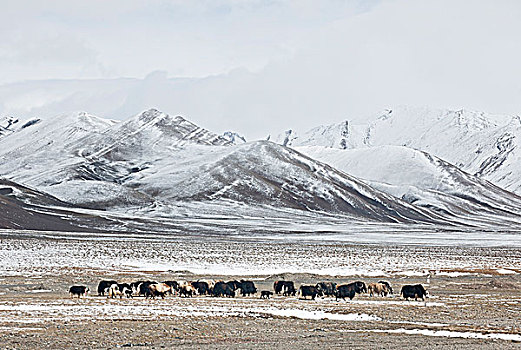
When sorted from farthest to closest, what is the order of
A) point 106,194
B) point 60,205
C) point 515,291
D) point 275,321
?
1. point 106,194
2. point 60,205
3. point 515,291
4. point 275,321

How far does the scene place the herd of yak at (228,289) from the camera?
33094 mm

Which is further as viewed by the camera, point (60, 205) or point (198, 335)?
Result: point (60, 205)

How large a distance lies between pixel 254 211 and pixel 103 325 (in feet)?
578

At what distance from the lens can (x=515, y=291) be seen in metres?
39.5

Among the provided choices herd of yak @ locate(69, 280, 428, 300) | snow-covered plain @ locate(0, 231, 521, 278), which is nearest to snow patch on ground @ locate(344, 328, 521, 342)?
herd of yak @ locate(69, 280, 428, 300)

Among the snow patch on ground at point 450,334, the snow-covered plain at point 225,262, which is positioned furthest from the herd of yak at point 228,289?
the snow-covered plain at point 225,262

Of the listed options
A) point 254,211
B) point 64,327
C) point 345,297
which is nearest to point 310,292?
point 345,297

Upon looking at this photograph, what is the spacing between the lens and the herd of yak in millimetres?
33094

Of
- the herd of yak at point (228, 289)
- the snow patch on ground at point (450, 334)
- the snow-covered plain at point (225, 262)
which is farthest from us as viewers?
the snow-covered plain at point (225, 262)

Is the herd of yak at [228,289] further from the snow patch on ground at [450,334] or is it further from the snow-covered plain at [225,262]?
the snow-covered plain at [225,262]

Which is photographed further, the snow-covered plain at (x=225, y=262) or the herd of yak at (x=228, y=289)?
the snow-covered plain at (x=225, y=262)

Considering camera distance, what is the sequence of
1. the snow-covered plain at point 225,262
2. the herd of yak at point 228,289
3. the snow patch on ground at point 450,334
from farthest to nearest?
the snow-covered plain at point 225,262, the herd of yak at point 228,289, the snow patch on ground at point 450,334

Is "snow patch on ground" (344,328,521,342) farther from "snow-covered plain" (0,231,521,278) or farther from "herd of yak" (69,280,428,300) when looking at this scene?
"snow-covered plain" (0,231,521,278)

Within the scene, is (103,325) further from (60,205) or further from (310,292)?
(60,205)
